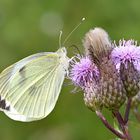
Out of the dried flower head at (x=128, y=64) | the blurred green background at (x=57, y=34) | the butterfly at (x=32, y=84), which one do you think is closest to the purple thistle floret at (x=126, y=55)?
the dried flower head at (x=128, y=64)

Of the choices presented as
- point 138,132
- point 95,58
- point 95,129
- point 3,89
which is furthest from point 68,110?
point 95,58

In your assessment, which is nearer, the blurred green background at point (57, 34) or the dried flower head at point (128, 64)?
the dried flower head at point (128, 64)

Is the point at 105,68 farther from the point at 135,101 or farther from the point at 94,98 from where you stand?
the point at 135,101

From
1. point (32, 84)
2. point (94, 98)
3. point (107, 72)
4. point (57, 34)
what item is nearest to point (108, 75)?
point (107, 72)

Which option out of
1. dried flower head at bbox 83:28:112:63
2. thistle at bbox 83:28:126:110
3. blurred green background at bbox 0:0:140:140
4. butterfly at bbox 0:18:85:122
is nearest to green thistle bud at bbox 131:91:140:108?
thistle at bbox 83:28:126:110

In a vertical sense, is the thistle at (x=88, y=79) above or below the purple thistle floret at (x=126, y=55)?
below

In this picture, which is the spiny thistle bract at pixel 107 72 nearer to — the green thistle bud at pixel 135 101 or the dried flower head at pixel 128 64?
the dried flower head at pixel 128 64

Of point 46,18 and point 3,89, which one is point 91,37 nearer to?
point 3,89

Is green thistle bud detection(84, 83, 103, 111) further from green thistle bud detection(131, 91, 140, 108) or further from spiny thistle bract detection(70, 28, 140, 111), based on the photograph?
green thistle bud detection(131, 91, 140, 108)
